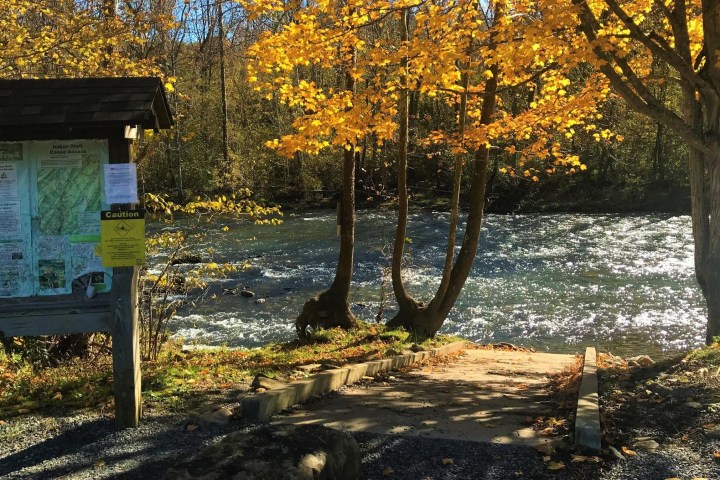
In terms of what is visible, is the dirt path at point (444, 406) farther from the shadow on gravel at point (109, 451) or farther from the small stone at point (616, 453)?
the shadow on gravel at point (109, 451)

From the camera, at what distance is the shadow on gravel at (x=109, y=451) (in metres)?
4.05

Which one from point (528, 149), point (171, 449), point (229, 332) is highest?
point (528, 149)

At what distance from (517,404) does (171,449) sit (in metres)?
3.38

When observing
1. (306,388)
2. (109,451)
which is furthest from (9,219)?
(306,388)

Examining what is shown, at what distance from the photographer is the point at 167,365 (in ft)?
24.9

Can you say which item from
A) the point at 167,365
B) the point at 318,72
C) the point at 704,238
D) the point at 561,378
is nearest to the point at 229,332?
the point at 167,365

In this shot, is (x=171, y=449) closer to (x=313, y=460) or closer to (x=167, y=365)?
(x=313, y=460)

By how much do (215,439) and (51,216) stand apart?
210cm

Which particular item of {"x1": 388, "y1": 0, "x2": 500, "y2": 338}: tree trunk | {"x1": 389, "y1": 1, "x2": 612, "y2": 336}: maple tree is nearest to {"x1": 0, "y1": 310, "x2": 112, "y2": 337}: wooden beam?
{"x1": 389, "y1": 1, "x2": 612, "y2": 336}: maple tree

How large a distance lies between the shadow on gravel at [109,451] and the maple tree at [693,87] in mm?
5619

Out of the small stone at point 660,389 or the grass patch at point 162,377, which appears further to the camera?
the grass patch at point 162,377

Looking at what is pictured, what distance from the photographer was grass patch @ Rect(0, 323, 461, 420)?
5645 millimetres

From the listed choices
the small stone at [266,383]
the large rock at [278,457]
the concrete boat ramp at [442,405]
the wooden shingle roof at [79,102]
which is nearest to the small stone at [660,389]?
the concrete boat ramp at [442,405]

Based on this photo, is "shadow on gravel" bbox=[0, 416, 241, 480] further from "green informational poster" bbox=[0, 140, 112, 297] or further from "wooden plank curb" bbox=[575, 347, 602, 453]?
"wooden plank curb" bbox=[575, 347, 602, 453]
